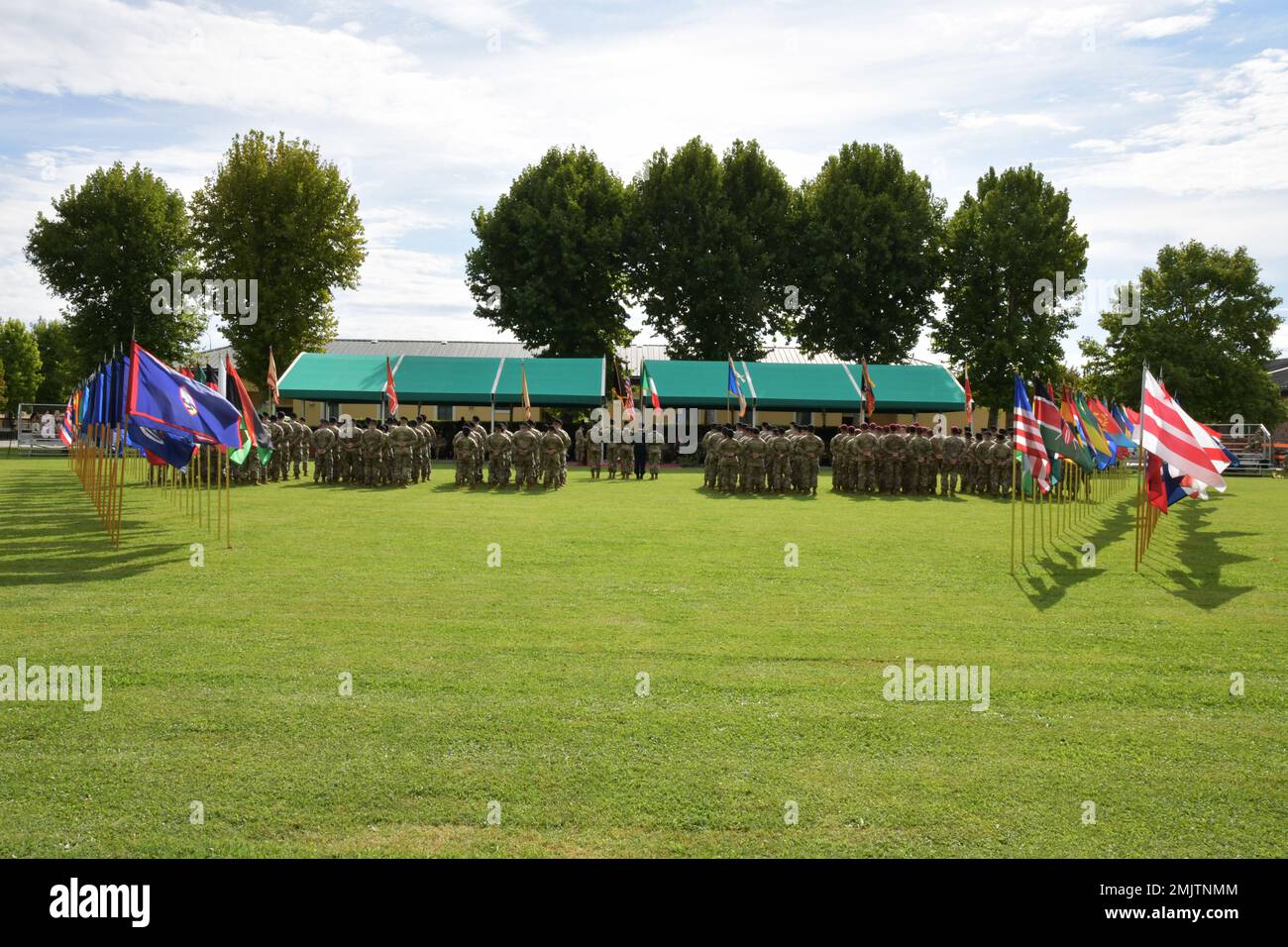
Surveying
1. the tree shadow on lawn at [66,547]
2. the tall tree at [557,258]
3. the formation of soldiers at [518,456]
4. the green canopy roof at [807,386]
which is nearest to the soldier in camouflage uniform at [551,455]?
the formation of soldiers at [518,456]

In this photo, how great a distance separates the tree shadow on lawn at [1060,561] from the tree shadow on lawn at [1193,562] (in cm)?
77

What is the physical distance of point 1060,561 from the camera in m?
14.0

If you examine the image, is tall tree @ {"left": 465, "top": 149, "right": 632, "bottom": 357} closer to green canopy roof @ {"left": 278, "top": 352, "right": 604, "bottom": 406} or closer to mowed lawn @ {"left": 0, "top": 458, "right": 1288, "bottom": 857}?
green canopy roof @ {"left": 278, "top": 352, "right": 604, "bottom": 406}

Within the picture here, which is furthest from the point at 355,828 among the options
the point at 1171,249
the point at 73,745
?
the point at 1171,249

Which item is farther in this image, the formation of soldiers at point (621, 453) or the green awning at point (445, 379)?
the green awning at point (445, 379)

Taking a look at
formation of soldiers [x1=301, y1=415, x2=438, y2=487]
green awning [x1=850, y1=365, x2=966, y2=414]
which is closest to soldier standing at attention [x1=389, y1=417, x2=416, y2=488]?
formation of soldiers [x1=301, y1=415, x2=438, y2=487]

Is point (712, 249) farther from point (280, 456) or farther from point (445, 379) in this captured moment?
point (280, 456)

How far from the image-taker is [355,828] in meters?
4.76

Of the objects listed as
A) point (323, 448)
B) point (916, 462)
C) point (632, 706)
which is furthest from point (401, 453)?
point (632, 706)

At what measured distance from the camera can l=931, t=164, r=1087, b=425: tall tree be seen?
154ft

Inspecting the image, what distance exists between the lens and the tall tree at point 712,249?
47156mm

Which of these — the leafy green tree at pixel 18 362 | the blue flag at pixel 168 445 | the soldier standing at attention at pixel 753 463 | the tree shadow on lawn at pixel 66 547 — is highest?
the leafy green tree at pixel 18 362

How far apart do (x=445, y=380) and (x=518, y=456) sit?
15823 mm

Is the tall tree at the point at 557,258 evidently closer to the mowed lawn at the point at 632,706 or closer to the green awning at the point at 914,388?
the green awning at the point at 914,388
